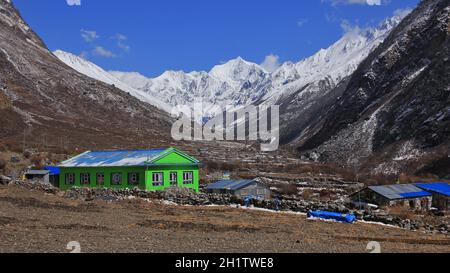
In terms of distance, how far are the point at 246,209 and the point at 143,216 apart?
1119 cm

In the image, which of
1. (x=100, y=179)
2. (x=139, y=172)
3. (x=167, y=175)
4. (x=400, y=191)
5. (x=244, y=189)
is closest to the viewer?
(x=139, y=172)

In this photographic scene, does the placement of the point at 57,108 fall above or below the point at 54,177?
above

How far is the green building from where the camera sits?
48719mm

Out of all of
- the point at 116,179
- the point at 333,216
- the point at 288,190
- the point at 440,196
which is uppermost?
the point at 116,179

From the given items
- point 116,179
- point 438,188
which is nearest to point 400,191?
point 438,188

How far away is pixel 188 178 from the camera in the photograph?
171 ft

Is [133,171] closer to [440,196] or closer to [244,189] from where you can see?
[244,189]

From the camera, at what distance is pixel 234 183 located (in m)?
53.5

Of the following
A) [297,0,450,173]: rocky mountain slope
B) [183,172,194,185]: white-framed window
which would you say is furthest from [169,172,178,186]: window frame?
[297,0,450,173]: rocky mountain slope

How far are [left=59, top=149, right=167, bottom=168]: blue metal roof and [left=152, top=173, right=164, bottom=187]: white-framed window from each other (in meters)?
1.75

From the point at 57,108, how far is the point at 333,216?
134m

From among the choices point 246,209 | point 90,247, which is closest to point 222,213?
point 246,209

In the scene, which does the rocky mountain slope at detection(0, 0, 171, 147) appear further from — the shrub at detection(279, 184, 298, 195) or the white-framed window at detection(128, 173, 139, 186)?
the white-framed window at detection(128, 173, 139, 186)
